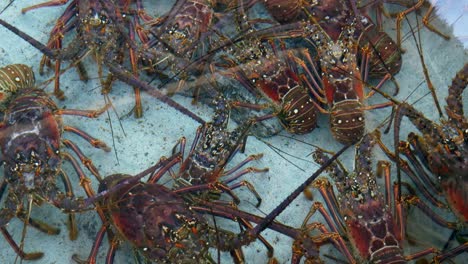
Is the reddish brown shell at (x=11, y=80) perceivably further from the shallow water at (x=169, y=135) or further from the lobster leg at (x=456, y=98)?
the lobster leg at (x=456, y=98)

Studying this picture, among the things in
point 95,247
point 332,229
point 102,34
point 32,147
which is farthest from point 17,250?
point 332,229

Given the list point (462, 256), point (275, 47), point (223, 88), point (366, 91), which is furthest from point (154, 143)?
point (462, 256)

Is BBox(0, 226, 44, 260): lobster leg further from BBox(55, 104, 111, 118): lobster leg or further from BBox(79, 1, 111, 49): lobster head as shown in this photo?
BBox(79, 1, 111, 49): lobster head

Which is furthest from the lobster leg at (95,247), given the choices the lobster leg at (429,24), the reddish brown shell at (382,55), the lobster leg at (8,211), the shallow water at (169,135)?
the lobster leg at (429,24)

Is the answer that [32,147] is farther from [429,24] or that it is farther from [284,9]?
[429,24]

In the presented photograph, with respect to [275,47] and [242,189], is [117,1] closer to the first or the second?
[275,47]

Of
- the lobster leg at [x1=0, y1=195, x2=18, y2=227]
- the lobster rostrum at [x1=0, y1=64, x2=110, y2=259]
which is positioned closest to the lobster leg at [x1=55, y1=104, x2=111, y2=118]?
the lobster rostrum at [x1=0, y1=64, x2=110, y2=259]
